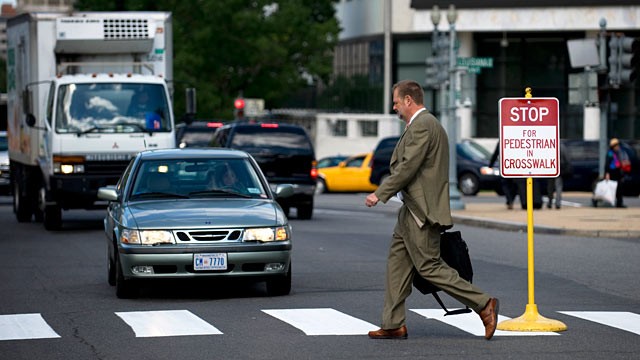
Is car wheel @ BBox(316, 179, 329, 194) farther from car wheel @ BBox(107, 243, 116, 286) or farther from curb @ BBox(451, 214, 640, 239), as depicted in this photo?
car wheel @ BBox(107, 243, 116, 286)

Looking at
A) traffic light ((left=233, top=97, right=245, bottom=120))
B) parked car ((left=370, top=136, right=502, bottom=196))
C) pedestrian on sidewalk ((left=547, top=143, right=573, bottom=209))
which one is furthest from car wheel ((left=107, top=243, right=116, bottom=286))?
traffic light ((left=233, top=97, right=245, bottom=120))

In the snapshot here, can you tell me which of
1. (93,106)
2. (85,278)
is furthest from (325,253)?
(93,106)

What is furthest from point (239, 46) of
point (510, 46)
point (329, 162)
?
point (329, 162)

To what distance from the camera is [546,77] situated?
56688 millimetres

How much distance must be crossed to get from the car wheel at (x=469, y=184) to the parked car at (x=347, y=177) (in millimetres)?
3386

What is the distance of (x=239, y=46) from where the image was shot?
189 ft

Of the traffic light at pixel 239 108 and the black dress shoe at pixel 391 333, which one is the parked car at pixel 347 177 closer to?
the traffic light at pixel 239 108

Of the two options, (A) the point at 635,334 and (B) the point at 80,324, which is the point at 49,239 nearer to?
(B) the point at 80,324

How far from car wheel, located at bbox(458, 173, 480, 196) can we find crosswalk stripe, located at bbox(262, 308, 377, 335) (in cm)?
2954

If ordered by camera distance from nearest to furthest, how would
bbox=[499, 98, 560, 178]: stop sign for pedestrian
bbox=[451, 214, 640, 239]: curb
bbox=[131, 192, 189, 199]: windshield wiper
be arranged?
1. bbox=[499, 98, 560, 178]: stop sign for pedestrian
2. bbox=[131, 192, 189, 199]: windshield wiper
3. bbox=[451, 214, 640, 239]: curb

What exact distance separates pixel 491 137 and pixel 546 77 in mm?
3109

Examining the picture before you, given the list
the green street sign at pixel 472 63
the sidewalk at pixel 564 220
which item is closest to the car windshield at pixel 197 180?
the sidewalk at pixel 564 220

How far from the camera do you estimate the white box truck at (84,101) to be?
24297mm

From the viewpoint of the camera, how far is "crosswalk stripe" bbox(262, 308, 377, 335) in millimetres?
11617
